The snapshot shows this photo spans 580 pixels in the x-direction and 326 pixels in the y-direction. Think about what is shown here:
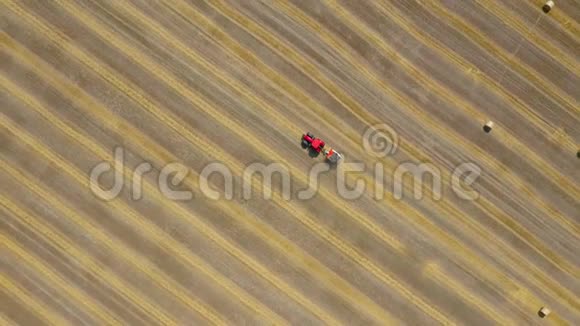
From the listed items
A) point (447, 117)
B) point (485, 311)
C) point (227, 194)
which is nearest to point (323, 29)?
point (447, 117)

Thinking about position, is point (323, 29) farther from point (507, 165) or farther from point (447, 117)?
point (507, 165)
